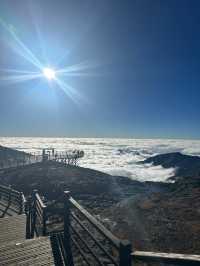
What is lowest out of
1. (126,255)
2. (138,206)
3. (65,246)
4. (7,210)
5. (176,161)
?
(7,210)

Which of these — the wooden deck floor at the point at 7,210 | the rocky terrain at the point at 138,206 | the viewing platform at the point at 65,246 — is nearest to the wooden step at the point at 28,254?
the viewing platform at the point at 65,246

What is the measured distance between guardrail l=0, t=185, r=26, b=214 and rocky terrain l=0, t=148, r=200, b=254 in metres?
4.84

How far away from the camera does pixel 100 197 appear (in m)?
23.1

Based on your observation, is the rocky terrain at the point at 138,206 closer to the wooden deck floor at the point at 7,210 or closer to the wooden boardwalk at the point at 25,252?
the wooden boardwalk at the point at 25,252

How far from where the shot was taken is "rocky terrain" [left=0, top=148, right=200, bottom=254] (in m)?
10.4

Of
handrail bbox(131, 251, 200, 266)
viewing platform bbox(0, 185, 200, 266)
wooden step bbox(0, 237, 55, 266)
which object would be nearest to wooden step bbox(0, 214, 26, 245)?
viewing platform bbox(0, 185, 200, 266)

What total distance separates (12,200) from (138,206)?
858 centimetres

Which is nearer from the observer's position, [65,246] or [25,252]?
[25,252]

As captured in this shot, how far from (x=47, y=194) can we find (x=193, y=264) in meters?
22.4

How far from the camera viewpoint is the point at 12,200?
658 inches

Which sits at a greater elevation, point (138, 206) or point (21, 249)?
point (21, 249)

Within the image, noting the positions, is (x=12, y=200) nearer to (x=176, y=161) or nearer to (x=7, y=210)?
(x=7, y=210)

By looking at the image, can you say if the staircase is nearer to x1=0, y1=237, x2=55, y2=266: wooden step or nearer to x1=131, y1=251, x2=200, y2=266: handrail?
x1=0, y1=237, x2=55, y2=266: wooden step

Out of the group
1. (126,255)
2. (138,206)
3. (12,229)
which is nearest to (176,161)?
(138,206)
